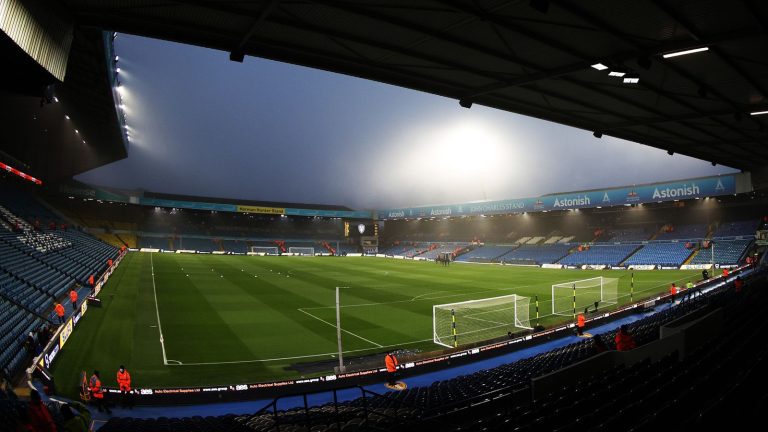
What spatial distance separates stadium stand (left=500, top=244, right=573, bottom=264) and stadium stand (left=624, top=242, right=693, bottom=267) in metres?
8.58

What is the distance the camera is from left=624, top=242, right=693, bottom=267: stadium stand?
39.3 meters

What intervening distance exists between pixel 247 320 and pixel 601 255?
137 ft

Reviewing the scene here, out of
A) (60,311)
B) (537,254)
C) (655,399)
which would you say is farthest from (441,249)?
(655,399)

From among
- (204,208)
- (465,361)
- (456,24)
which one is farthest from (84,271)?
(204,208)

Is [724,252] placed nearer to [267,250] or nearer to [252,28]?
→ [252,28]

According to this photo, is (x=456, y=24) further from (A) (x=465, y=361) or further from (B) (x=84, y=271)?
(B) (x=84, y=271)

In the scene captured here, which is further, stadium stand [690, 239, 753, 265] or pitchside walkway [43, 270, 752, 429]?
stadium stand [690, 239, 753, 265]

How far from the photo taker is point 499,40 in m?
7.82

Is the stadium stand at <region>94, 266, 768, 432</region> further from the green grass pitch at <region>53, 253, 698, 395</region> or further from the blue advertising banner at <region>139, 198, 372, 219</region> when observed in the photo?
the blue advertising banner at <region>139, 198, 372, 219</region>

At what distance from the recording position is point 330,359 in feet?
47.7

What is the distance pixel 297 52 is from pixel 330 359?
1096cm

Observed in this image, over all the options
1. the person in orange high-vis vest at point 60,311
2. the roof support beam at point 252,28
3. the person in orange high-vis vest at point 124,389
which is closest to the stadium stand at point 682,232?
the roof support beam at point 252,28

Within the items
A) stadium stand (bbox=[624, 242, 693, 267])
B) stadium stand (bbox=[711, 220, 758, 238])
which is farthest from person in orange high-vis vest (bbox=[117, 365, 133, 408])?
stadium stand (bbox=[711, 220, 758, 238])

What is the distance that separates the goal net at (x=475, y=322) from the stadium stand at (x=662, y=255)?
2530 centimetres
